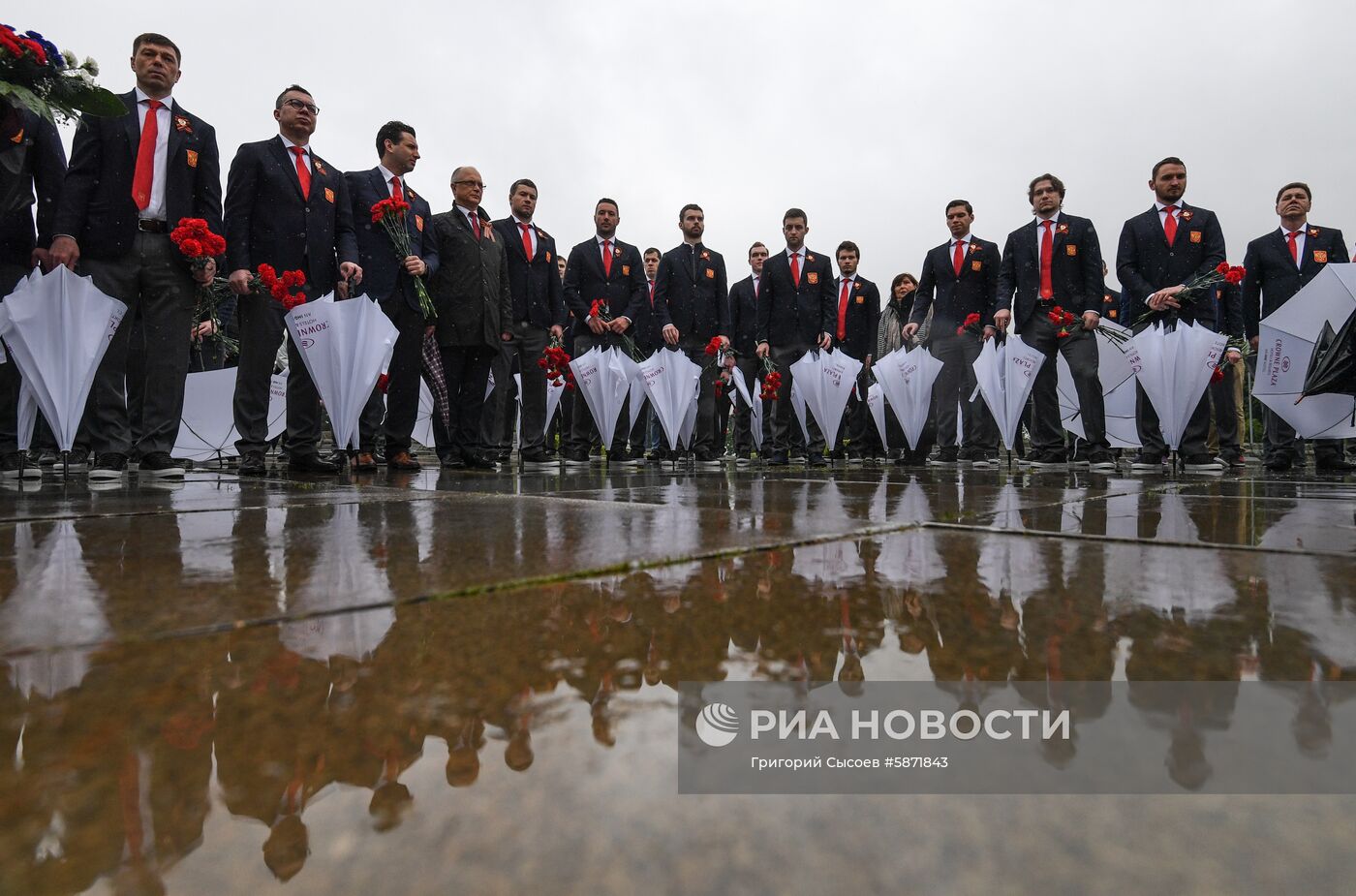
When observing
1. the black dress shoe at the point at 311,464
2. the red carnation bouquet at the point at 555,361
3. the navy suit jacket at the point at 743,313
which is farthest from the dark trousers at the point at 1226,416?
the black dress shoe at the point at 311,464

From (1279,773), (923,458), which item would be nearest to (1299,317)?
(923,458)

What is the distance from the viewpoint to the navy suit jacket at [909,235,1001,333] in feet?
22.3

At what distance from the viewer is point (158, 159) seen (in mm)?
3920

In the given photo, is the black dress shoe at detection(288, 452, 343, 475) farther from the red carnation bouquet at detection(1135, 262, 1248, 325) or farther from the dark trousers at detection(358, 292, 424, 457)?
the red carnation bouquet at detection(1135, 262, 1248, 325)

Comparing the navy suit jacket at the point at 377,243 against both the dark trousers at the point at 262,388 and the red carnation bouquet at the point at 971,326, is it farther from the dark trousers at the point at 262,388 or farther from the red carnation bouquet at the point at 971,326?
the red carnation bouquet at the point at 971,326

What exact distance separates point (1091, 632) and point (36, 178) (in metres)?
5.16

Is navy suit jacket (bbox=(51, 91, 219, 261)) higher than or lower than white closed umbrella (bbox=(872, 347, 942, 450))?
higher

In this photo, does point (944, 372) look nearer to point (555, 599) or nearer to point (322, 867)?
point (555, 599)

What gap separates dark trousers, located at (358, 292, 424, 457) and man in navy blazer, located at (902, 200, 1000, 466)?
4214 millimetres

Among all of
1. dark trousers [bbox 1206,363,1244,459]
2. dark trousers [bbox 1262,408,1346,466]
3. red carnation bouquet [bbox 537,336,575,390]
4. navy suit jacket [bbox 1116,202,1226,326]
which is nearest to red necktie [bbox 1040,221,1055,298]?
navy suit jacket [bbox 1116,202,1226,326]

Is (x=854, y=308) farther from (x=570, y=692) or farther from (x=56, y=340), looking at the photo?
(x=570, y=692)

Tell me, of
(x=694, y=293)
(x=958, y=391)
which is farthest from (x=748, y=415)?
(x=958, y=391)

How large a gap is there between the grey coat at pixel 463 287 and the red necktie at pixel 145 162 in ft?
5.45

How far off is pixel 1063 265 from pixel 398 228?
465 centimetres
